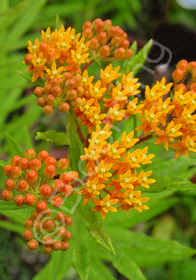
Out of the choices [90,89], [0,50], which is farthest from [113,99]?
[0,50]

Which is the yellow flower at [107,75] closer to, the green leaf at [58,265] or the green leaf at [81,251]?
the green leaf at [81,251]

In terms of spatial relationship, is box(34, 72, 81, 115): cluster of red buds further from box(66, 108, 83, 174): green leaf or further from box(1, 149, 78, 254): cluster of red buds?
box(1, 149, 78, 254): cluster of red buds

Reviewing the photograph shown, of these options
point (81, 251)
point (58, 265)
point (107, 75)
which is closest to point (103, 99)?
point (107, 75)

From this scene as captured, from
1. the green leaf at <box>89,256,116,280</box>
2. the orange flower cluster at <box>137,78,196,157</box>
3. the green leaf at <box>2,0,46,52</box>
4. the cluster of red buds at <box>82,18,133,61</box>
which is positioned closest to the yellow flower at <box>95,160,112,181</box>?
the orange flower cluster at <box>137,78,196,157</box>

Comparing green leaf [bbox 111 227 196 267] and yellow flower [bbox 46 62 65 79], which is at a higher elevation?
yellow flower [bbox 46 62 65 79]

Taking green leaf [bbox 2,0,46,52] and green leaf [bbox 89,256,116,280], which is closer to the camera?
green leaf [bbox 89,256,116,280]
